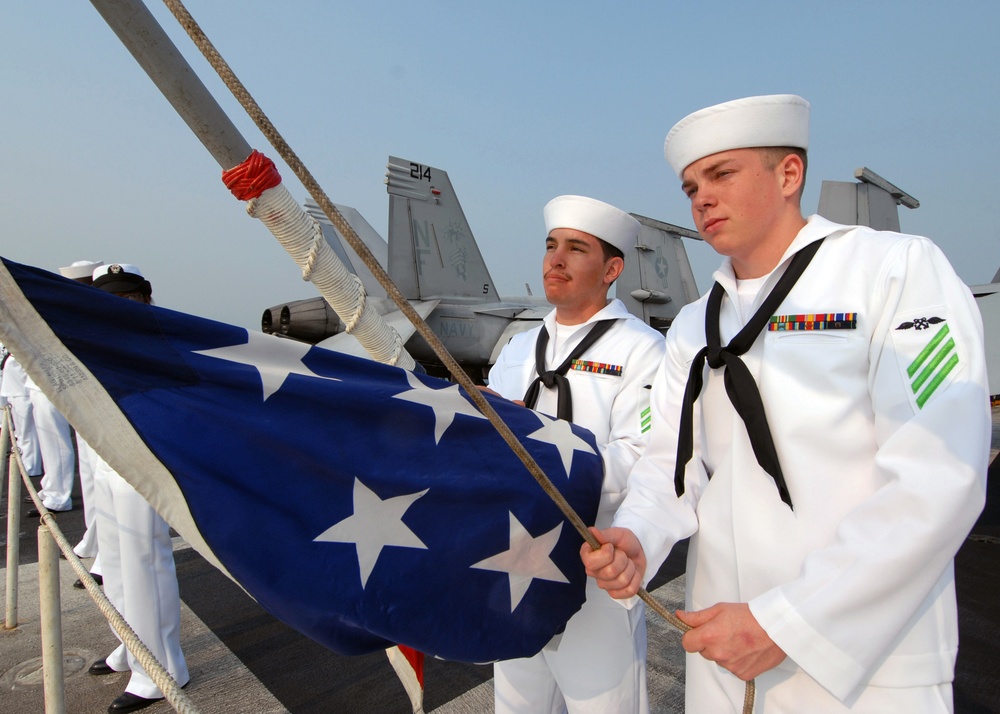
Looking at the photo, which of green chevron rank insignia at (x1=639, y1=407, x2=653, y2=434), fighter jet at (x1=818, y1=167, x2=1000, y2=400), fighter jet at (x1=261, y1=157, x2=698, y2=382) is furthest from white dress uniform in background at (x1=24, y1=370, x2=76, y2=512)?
fighter jet at (x1=818, y1=167, x2=1000, y2=400)

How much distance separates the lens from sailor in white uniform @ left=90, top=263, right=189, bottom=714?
283cm

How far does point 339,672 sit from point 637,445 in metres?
2.10

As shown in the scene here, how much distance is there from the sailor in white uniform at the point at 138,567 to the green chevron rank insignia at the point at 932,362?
301cm

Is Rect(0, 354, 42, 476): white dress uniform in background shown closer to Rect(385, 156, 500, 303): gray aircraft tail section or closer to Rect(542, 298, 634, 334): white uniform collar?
Rect(385, 156, 500, 303): gray aircraft tail section

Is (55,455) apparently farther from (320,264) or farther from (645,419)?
(645,419)

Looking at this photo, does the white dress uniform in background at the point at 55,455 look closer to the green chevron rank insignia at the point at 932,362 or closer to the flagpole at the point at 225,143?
the flagpole at the point at 225,143

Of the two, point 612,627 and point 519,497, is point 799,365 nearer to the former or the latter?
point 519,497

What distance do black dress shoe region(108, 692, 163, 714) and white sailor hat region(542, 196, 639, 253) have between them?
110 inches

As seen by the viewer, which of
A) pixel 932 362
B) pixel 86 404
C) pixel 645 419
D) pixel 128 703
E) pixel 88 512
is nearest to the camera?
pixel 932 362

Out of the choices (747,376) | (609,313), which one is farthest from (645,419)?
(747,376)

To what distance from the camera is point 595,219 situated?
7.84 ft

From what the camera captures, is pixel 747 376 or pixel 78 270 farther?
pixel 78 270

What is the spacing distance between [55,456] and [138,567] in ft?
16.1

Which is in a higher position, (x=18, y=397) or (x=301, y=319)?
(x=301, y=319)
